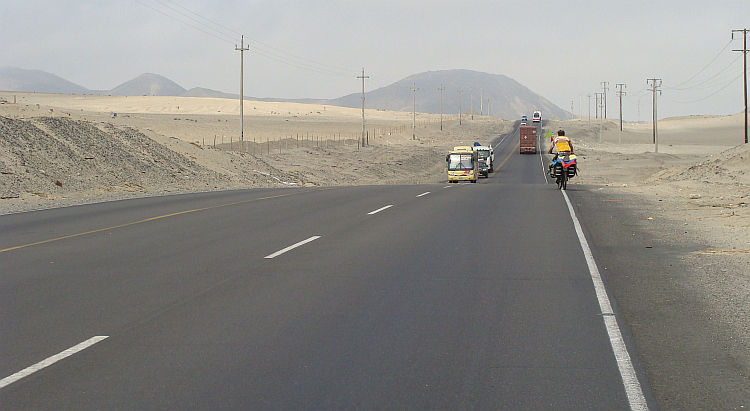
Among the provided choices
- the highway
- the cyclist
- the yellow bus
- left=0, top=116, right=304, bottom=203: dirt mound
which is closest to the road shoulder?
the highway

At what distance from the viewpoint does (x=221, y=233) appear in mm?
14422

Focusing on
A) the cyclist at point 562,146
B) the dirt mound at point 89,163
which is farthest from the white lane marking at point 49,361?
the dirt mound at point 89,163

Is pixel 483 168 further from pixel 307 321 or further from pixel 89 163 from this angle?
pixel 307 321

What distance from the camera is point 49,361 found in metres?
6.14

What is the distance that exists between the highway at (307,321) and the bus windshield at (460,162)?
36576mm

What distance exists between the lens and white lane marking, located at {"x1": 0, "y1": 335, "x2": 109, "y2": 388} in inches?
224

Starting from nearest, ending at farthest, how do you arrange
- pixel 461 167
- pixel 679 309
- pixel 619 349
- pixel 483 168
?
pixel 619 349, pixel 679 309, pixel 461 167, pixel 483 168

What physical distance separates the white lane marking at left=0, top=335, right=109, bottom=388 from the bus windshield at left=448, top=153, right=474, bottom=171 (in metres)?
45.5

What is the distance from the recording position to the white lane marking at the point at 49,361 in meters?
5.68

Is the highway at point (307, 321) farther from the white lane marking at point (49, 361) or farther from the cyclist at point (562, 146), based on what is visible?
the cyclist at point (562, 146)

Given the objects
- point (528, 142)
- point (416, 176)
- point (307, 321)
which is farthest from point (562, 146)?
point (528, 142)

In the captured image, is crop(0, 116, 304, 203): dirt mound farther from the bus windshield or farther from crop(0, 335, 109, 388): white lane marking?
crop(0, 335, 109, 388): white lane marking

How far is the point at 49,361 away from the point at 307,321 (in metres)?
2.44

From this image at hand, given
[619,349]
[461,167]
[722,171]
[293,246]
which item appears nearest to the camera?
[619,349]
